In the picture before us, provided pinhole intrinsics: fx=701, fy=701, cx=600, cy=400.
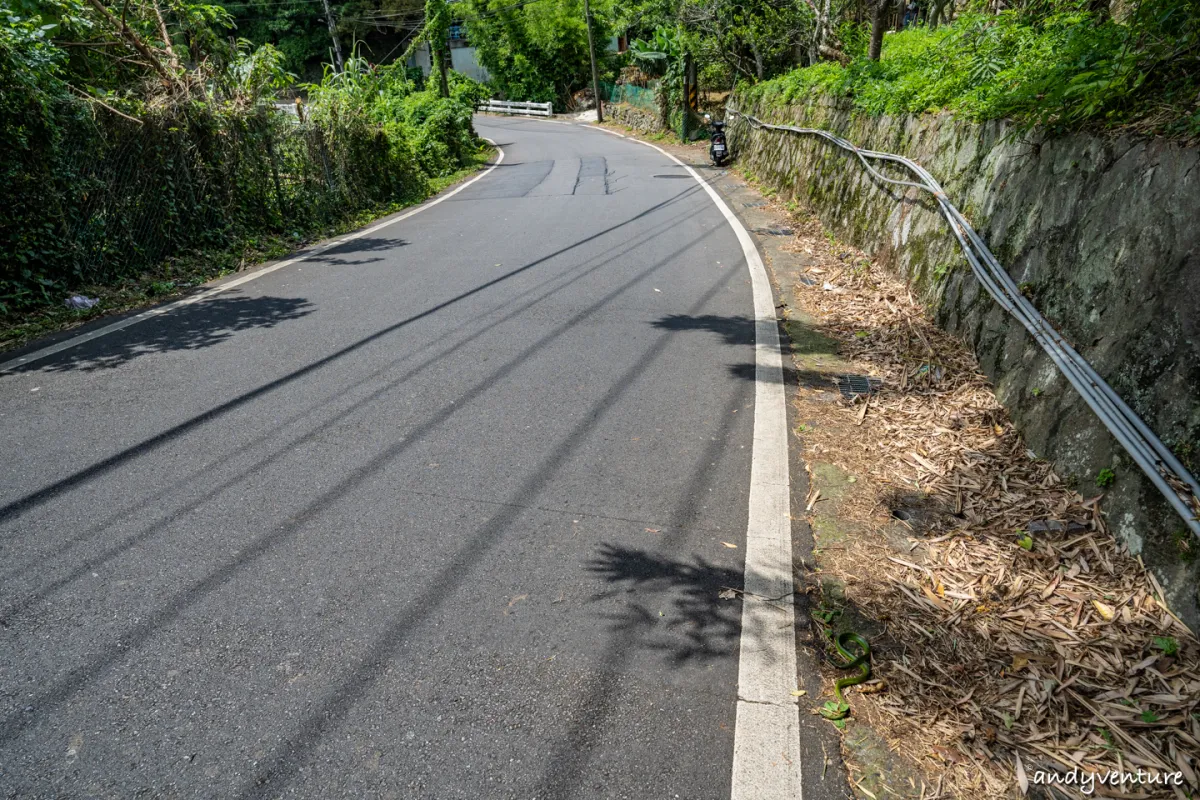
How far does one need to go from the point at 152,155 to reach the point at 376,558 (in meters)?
7.59

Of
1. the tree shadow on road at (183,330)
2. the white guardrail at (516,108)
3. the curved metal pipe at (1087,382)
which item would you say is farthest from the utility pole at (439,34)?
the curved metal pipe at (1087,382)

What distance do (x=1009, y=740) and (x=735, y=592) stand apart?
3.59ft

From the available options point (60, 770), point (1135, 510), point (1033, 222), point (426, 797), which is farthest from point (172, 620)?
point (1033, 222)

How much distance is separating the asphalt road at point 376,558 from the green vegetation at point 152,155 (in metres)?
1.75

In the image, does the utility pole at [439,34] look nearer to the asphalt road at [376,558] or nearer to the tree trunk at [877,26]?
the tree trunk at [877,26]

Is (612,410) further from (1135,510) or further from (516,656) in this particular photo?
(1135,510)

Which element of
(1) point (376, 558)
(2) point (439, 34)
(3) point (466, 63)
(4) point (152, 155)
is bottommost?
(1) point (376, 558)

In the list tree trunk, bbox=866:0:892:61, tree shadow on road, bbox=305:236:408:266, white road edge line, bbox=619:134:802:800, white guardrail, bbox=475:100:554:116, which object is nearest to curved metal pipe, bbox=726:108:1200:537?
white road edge line, bbox=619:134:802:800

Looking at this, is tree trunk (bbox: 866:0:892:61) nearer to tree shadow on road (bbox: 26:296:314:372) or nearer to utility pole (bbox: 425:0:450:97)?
tree shadow on road (bbox: 26:296:314:372)

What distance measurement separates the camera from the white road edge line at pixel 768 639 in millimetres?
2268

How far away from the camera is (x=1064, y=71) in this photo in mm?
4629

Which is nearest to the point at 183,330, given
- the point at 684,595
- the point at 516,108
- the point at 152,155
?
the point at 152,155

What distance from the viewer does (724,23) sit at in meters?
22.3

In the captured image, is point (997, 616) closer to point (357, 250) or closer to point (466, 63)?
point (357, 250)
